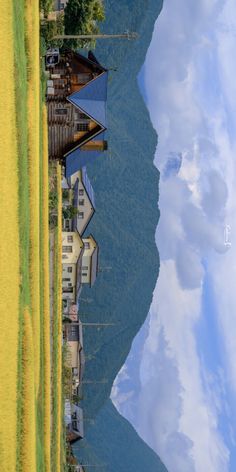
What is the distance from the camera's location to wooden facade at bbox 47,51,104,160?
70625 mm

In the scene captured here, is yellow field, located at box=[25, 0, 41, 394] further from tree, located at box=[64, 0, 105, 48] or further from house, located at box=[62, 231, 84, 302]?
→ house, located at box=[62, 231, 84, 302]

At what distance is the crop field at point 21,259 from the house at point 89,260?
2546 inches

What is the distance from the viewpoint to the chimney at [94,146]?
2970 inches

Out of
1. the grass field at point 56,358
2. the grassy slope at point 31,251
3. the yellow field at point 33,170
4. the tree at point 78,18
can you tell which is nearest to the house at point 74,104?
the tree at point 78,18

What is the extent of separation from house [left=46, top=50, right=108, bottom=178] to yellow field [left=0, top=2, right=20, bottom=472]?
2885 centimetres

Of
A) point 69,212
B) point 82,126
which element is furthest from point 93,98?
point 69,212

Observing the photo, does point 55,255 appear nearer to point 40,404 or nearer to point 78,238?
point 40,404

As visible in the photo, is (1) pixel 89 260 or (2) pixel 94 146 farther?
(1) pixel 89 260

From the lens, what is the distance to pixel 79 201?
385 ft

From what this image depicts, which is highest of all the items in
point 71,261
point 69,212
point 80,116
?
point 80,116

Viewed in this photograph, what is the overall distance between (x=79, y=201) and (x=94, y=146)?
4163 cm

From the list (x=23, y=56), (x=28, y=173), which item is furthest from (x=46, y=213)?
(x=23, y=56)

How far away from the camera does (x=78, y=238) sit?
111 metres

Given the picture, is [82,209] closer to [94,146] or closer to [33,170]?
[94,146]
